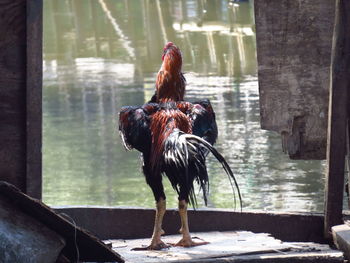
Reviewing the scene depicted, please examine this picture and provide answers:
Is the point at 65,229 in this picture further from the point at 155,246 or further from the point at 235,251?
the point at 155,246

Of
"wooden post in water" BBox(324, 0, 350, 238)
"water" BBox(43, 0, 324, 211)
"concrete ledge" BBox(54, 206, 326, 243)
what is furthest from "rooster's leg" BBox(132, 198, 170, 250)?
"water" BBox(43, 0, 324, 211)

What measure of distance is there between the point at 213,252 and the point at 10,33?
76.0 inches

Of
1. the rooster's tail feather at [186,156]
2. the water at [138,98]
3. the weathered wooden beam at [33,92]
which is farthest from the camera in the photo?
the water at [138,98]

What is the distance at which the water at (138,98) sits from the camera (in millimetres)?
13727

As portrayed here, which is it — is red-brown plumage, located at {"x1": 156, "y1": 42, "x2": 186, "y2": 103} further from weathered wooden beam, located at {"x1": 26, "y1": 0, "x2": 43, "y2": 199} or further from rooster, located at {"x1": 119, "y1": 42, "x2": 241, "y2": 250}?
weathered wooden beam, located at {"x1": 26, "y1": 0, "x2": 43, "y2": 199}

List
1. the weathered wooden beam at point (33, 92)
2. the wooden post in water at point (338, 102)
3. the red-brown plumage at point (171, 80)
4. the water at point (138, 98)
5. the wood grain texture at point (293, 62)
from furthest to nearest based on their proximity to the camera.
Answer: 1. the water at point (138, 98)
2. the red-brown plumage at point (171, 80)
3. the wood grain texture at point (293, 62)
4. the wooden post in water at point (338, 102)
5. the weathered wooden beam at point (33, 92)

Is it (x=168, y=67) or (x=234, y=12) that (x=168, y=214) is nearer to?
(x=168, y=67)

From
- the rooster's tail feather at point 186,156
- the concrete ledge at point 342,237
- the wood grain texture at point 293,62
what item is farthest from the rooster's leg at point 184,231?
the concrete ledge at point 342,237

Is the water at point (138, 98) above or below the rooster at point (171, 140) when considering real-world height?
below

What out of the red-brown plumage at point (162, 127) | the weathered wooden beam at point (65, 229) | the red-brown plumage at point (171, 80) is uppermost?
the red-brown plumage at point (171, 80)

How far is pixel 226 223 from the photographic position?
9281 mm

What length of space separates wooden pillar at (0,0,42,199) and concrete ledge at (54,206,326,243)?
1.75 metres

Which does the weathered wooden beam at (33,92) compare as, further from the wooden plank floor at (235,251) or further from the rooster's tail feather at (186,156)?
the rooster's tail feather at (186,156)

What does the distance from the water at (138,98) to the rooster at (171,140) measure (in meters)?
3.81
